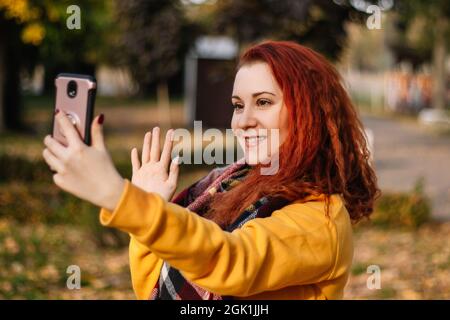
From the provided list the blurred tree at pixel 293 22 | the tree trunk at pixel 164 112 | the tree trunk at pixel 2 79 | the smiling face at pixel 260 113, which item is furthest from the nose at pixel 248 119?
the tree trunk at pixel 164 112

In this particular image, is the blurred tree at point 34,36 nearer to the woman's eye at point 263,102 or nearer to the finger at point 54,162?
the woman's eye at point 263,102

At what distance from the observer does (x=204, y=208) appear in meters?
1.96

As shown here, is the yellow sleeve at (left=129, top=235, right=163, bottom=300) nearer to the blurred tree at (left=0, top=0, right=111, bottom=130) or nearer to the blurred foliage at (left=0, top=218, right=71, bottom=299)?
the blurred foliage at (left=0, top=218, right=71, bottom=299)

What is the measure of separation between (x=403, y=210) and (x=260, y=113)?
702cm

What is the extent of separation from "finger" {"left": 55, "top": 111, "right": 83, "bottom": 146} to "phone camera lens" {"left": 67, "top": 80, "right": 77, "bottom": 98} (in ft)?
0.38

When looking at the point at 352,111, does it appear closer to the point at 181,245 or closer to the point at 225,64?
the point at 181,245

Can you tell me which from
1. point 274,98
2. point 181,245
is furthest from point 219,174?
point 181,245

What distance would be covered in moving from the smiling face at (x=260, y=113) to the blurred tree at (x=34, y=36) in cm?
1075

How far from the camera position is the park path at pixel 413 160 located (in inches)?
468

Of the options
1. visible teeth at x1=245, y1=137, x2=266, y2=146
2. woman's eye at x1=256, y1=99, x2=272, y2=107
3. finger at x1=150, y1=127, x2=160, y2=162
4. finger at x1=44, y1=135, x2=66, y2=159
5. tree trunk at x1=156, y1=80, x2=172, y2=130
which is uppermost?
woman's eye at x1=256, y1=99, x2=272, y2=107

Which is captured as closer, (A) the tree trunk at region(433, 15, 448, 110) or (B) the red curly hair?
(B) the red curly hair

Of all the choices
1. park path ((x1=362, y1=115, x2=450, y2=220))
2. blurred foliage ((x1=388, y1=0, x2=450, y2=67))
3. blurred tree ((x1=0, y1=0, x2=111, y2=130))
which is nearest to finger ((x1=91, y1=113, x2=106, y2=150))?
park path ((x1=362, y1=115, x2=450, y2=220))

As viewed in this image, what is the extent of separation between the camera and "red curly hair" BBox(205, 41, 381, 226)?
1837mm

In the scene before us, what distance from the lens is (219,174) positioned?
2125 mm
